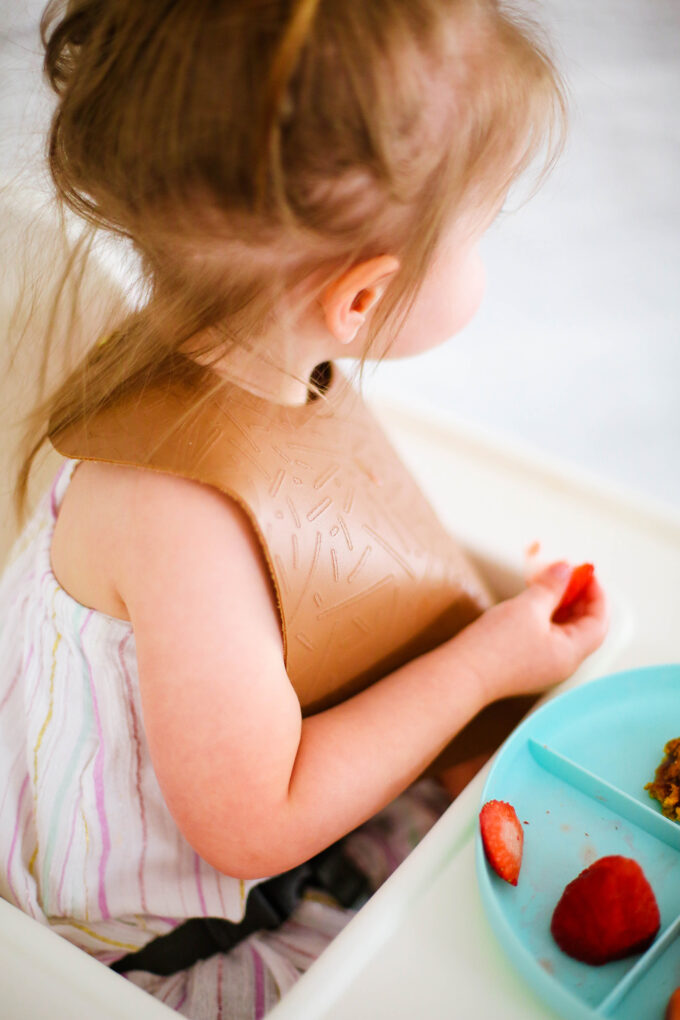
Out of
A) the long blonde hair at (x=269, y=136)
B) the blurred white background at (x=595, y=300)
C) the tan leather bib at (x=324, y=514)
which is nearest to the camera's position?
the long blonde hair at (x=269, y=136)

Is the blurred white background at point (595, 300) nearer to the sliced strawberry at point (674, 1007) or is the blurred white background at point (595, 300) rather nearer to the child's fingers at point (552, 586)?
the child's fingers at point (552, 586)

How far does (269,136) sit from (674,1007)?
39cm

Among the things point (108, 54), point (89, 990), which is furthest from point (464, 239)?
point (89, 990)

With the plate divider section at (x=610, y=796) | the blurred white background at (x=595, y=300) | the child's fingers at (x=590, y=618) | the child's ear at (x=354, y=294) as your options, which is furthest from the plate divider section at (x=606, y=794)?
the blurred white background at (x=595, y=300)

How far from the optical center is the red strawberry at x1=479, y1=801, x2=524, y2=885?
400 mm

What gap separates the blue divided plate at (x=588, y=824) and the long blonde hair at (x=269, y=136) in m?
0.26

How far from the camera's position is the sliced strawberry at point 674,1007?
351 millimetres

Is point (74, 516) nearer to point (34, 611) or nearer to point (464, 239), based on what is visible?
point (34, 611)

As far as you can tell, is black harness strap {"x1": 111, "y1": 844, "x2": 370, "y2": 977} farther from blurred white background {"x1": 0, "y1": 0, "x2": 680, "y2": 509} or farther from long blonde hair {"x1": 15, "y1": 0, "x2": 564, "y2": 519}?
blurred white background {"x1": 0, "y1": 0, "x2": 680, "y2": 509}

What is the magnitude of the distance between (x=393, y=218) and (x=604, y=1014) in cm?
36

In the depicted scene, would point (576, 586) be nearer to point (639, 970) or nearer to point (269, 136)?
point (639, 970)

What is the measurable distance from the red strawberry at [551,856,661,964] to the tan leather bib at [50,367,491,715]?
19 centimetres

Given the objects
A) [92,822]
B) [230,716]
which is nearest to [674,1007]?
[230,716]

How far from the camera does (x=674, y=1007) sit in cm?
35
